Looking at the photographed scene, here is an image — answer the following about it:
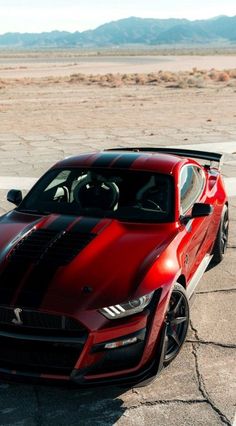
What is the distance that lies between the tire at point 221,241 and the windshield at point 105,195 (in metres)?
1.48

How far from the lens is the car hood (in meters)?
3.75

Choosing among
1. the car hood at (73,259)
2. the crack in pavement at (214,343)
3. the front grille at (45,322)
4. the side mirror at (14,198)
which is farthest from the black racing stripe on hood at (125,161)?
the front grille at (45,322)

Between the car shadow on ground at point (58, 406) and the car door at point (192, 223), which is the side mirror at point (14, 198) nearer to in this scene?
the car door at point (192, 223)

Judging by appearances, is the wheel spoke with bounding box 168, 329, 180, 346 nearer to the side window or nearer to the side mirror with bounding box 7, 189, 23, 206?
the side window

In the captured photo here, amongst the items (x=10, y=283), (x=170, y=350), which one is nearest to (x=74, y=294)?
(x=10, y=283)

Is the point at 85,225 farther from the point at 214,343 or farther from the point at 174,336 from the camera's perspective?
the point at 214,343

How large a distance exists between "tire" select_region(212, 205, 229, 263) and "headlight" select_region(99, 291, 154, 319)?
2741 mm

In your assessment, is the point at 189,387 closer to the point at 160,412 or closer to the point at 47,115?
the point at 160,412

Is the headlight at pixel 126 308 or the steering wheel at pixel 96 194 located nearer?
the headlight at pixel 126 308

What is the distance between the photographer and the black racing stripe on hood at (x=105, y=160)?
17.7 feet

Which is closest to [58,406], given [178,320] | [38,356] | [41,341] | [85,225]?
[38,356]

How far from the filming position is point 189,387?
4113 mm

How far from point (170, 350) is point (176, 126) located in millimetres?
14583

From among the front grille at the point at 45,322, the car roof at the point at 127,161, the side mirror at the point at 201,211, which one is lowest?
the front grille at the point at 45,322
